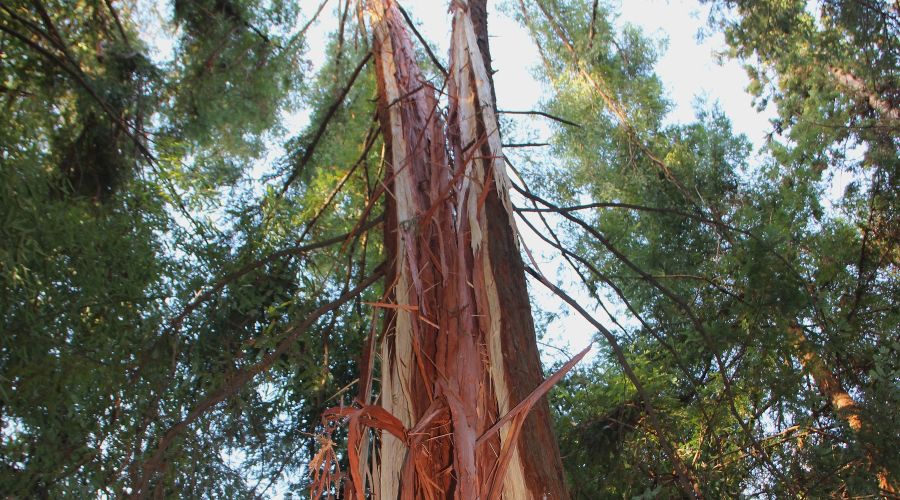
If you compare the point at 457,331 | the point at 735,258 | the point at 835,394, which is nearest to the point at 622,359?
the point at 457,331

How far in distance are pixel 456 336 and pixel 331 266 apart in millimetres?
1598

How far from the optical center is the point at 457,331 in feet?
3.78

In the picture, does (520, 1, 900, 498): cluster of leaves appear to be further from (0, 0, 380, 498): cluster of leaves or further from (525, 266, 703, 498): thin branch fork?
(0, 0, 380, 498): cluster of leaves

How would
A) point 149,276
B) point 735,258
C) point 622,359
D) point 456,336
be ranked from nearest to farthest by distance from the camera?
point 456,336, point 622,359, point 149,276, point 735,258

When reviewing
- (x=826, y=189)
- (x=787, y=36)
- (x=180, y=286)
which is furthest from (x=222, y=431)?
(x=826, y=189)

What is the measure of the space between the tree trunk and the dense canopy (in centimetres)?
4

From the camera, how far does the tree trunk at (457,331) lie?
3.41 ft

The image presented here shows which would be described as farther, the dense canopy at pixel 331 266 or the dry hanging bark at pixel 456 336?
the dense canopy at pixel 331 266

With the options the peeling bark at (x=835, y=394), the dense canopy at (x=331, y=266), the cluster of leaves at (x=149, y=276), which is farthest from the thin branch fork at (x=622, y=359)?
the peeling bark at (x=835, y=394)

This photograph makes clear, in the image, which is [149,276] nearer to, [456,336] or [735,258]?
[456,336]

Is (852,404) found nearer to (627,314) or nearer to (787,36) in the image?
(627,314)

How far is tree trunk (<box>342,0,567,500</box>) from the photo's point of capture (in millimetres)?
1040

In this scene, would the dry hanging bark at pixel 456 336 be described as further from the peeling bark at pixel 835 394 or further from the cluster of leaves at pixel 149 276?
the peeling bark at pixel 835 394

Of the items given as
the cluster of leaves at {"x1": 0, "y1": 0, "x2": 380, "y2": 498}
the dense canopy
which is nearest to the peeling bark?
the dense canopy
